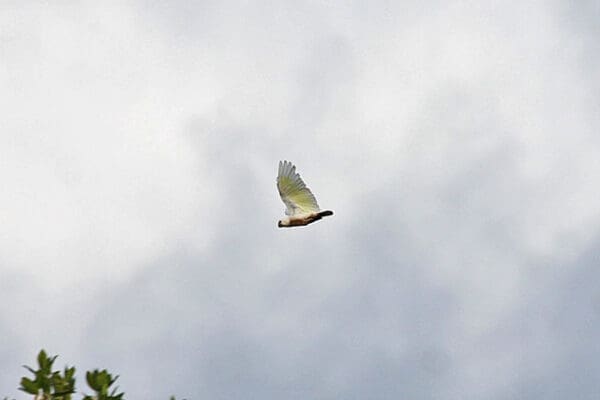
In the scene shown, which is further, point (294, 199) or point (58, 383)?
point (294, 199)

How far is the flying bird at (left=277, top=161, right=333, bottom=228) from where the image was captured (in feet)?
112

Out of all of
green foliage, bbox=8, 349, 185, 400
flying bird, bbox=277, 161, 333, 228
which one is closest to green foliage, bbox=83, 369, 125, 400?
green foliage, bbox=8, 349, 185, 400

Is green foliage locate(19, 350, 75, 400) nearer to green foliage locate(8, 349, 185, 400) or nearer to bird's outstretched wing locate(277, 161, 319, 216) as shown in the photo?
green foliage locate(8, 349, 185, 400)

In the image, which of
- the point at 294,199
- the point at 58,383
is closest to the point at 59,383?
the point at 58,383

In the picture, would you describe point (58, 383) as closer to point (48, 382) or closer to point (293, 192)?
point (48, 382)

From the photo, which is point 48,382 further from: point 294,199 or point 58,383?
point 294,199

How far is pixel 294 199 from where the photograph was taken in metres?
34.5

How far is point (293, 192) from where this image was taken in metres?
34.5

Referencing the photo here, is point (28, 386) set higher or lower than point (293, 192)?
lower

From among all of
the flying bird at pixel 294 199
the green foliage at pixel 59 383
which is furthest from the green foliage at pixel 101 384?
the flying bird at pixel 294 199

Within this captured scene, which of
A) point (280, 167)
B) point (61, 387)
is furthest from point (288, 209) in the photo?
point (61, 387)

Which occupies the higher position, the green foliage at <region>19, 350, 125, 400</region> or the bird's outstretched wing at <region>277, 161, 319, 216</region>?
the bird's outstretched wing at <region>277, 161, 319, 216</region>

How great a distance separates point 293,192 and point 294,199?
0.71ft

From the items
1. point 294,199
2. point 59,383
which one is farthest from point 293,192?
point 59,383
